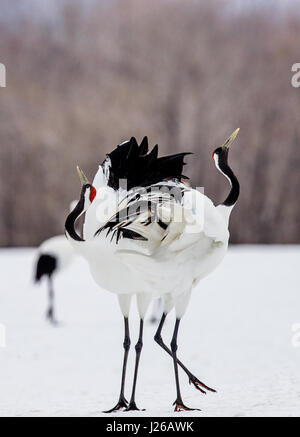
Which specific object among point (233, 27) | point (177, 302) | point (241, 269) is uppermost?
point (233, 27)

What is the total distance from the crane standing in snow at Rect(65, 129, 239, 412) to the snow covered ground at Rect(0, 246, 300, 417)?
1.56 feet

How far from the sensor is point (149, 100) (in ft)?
51.1

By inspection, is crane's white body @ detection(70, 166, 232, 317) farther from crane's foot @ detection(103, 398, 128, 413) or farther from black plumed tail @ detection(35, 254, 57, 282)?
black plumed tail @ detection(35, 254, 57, 282)

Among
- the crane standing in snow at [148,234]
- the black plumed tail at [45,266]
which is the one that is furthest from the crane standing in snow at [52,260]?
the crane standing in snow at [148,234]

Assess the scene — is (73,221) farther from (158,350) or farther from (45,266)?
(45,266)

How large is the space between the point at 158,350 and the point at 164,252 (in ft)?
7.41

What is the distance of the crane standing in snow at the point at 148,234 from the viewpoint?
3.20 meters

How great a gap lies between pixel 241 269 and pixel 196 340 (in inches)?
165

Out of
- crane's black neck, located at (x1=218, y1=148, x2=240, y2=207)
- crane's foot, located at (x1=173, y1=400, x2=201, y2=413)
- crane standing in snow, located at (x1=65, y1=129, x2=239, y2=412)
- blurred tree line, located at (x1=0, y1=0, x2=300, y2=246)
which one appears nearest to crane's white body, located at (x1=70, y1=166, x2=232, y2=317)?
crane standing in snow, located at (x1=65, y1=129, x2=239, y2=412)
